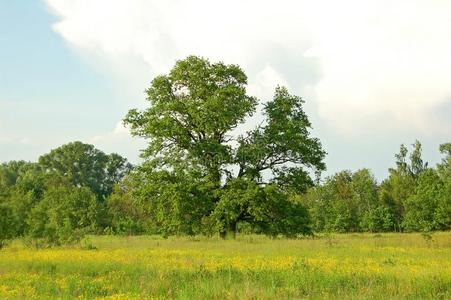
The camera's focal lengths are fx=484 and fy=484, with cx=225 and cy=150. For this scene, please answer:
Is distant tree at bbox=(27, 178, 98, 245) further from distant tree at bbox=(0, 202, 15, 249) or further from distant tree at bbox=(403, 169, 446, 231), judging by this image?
distant tree at bbox=(403, 169, 446, 231)

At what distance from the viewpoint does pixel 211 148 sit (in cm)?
3500

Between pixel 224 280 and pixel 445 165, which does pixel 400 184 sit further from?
pixel 224 280

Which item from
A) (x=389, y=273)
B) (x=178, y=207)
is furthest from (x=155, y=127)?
(x=389, y=273)

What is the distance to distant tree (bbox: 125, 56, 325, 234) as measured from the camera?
3453cm

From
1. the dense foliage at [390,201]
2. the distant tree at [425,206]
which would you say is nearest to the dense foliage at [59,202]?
the dense foliage at [390,201]

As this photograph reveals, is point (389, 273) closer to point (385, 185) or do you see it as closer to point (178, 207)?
point (178, 207)

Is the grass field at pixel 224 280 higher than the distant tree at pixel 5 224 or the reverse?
the reverse

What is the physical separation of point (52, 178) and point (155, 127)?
57305 millimetres

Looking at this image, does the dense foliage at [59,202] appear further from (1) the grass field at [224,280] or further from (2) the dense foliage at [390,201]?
(2) the dense foliage at [390,201]

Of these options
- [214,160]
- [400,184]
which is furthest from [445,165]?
[214,160]

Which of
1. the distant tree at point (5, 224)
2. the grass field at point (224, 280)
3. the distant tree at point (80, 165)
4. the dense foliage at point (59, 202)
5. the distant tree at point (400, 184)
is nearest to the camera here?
the grass field at point (224, 280)

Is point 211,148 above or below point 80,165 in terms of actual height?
below

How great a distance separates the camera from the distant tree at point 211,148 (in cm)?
3453

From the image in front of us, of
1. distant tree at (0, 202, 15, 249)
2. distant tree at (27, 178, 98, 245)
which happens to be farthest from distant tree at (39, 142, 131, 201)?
distant tree at (0, 202, 15, 249)
